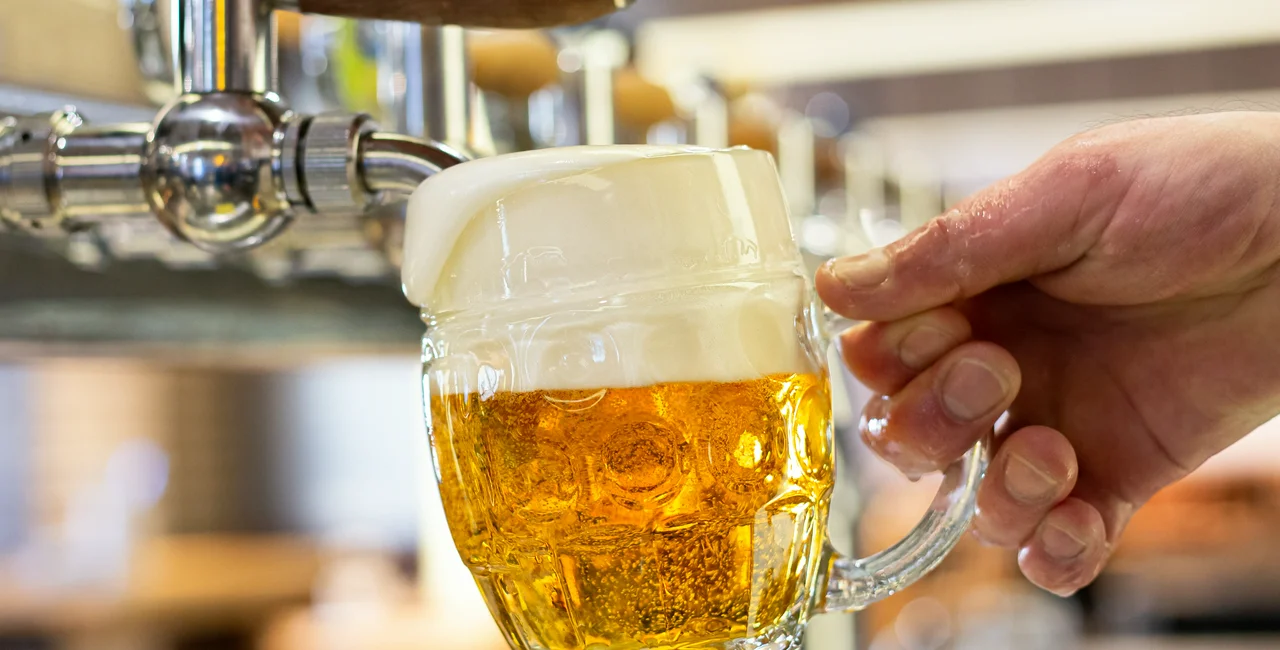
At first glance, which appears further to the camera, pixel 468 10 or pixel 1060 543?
pixel 1060 543

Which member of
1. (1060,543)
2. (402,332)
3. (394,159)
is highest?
(394,159)

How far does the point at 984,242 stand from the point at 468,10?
0.29 metres

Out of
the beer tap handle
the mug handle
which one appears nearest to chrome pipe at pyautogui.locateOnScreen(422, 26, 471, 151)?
the beer tap handle

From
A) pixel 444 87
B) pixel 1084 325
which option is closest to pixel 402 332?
pixel 444 87

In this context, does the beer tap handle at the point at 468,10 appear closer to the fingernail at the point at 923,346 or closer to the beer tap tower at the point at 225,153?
the beer tap tower at the point at 225,153

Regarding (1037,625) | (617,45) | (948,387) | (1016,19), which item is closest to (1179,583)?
(1037,625)

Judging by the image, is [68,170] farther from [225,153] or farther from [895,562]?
[895,562]

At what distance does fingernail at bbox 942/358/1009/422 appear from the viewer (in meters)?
0.69

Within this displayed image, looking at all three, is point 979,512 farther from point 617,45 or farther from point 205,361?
point 205,361

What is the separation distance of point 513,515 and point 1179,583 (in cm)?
487

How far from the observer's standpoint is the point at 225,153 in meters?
0.55

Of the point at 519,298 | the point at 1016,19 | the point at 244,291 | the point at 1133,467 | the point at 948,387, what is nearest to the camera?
the point at 519,298

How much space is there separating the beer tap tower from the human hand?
23 centimetres

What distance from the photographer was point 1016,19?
3625mm
